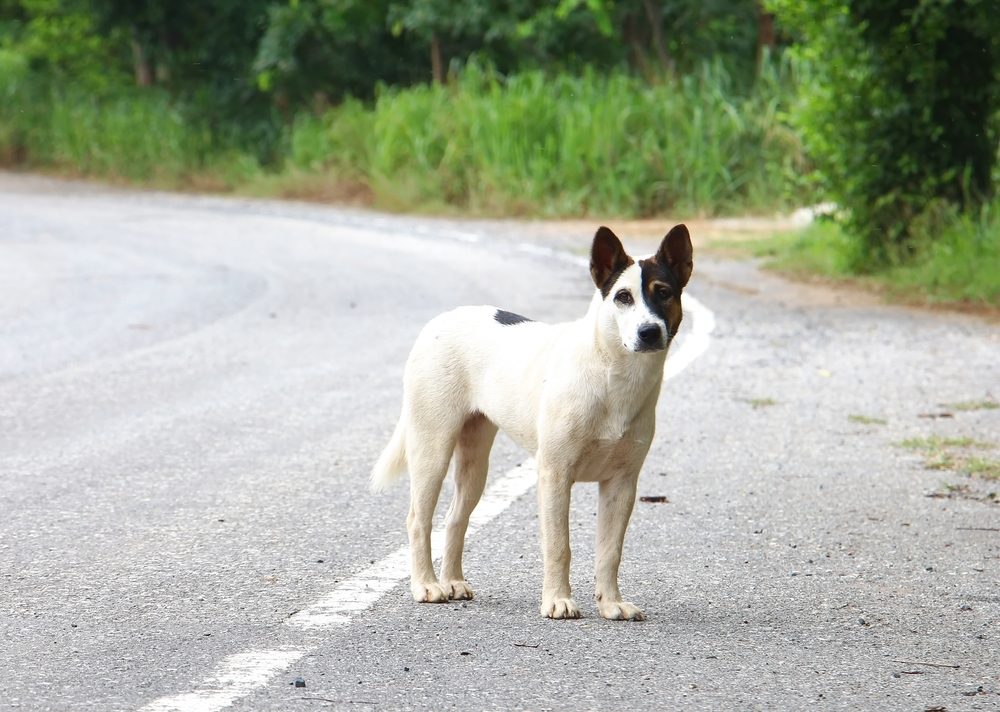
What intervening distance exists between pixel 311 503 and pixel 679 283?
239 centimetres

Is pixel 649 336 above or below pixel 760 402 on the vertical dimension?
above

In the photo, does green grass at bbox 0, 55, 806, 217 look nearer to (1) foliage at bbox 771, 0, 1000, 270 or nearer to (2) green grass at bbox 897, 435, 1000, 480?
(1) foliage at bbox 771, 0, 1000, 270

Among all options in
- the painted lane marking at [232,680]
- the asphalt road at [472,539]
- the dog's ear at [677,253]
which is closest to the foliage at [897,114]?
the asphalt road at [472,539]

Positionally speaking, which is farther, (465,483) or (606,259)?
(465,483)

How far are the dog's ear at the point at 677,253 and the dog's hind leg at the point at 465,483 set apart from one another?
0.92 metres

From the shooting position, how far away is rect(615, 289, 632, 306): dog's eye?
4773 mm

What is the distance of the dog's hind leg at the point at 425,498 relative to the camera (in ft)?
17.2

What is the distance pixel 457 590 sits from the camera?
5.27 m

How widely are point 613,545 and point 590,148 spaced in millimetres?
18480

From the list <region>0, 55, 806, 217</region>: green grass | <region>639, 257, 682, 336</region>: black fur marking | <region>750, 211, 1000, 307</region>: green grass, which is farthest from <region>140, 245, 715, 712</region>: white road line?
<region>0, 55, 806, 217</region>: green grass

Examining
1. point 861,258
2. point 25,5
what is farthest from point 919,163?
point 25,5

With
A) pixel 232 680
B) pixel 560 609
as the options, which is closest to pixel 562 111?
pixel 560 609

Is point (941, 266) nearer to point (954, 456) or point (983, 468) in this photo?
point (954, 456)

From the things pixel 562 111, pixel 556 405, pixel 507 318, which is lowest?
pixel 556 405
